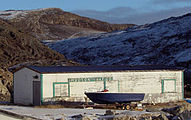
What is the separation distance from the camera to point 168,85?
3431 cm

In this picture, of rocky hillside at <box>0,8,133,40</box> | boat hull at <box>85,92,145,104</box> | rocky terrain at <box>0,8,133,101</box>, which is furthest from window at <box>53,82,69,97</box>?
rocky hillside at <box>0,8,133,40</box>

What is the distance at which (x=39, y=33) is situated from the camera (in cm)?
13738

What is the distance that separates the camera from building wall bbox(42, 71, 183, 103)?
96.3 ft

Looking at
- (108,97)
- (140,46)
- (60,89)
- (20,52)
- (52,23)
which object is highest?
(52,23)

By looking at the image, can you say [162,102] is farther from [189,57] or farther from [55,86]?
[189,57]

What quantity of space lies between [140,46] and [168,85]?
54.6 metres

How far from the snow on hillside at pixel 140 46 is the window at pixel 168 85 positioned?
34.1 metres

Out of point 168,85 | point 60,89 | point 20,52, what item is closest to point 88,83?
point 60,89

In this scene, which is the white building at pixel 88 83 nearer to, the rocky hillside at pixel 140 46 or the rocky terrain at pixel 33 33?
the rocky terrain at pixel 33 33

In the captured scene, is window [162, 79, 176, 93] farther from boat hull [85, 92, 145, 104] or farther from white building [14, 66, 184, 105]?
boat hull [85, 92, 145, 104]

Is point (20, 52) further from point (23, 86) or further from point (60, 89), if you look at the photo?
point (60, 89)

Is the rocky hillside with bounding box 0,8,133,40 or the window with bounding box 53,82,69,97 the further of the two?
the rocky hillside with bounding box 0,8,133,40

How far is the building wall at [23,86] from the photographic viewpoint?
98.6ft

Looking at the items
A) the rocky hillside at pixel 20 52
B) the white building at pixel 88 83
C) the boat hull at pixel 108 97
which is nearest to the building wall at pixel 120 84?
the white building at pixel 88 83
